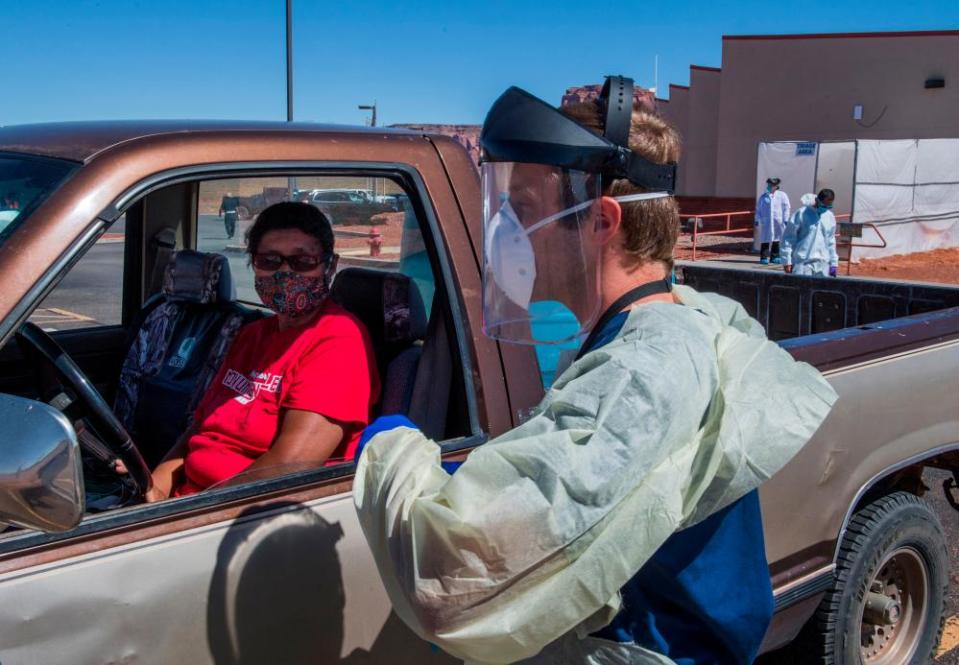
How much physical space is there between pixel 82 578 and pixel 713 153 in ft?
113

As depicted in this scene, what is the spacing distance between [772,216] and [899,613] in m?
18.6

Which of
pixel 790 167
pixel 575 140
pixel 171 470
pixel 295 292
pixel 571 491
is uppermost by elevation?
pixel 790 167

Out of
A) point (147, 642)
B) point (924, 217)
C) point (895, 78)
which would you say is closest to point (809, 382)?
point (147, 642)

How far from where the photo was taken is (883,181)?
22.0 metres

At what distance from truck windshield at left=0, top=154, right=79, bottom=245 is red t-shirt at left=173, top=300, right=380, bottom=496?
32.0 inches

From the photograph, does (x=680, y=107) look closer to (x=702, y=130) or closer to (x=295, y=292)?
(x=702, y=130)

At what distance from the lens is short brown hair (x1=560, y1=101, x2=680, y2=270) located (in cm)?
159

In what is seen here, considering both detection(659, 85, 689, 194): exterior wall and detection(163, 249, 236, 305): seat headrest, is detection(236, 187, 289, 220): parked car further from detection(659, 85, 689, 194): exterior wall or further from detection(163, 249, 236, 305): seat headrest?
detection(659, 85, 689, 194): exterior wall

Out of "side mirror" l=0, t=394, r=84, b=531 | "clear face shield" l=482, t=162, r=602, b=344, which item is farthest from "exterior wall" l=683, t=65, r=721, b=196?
"side mirror" l=0, t=394, r=84, b=531

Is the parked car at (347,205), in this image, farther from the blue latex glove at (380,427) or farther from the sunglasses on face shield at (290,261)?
the blue latex glove at (380,427)

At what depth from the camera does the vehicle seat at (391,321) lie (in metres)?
2.54

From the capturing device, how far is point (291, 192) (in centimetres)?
255

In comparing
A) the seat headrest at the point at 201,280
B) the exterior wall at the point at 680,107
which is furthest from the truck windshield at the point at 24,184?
the exterior wall at the point at 680,107

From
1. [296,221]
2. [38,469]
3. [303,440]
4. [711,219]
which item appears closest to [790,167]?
[711,219]
